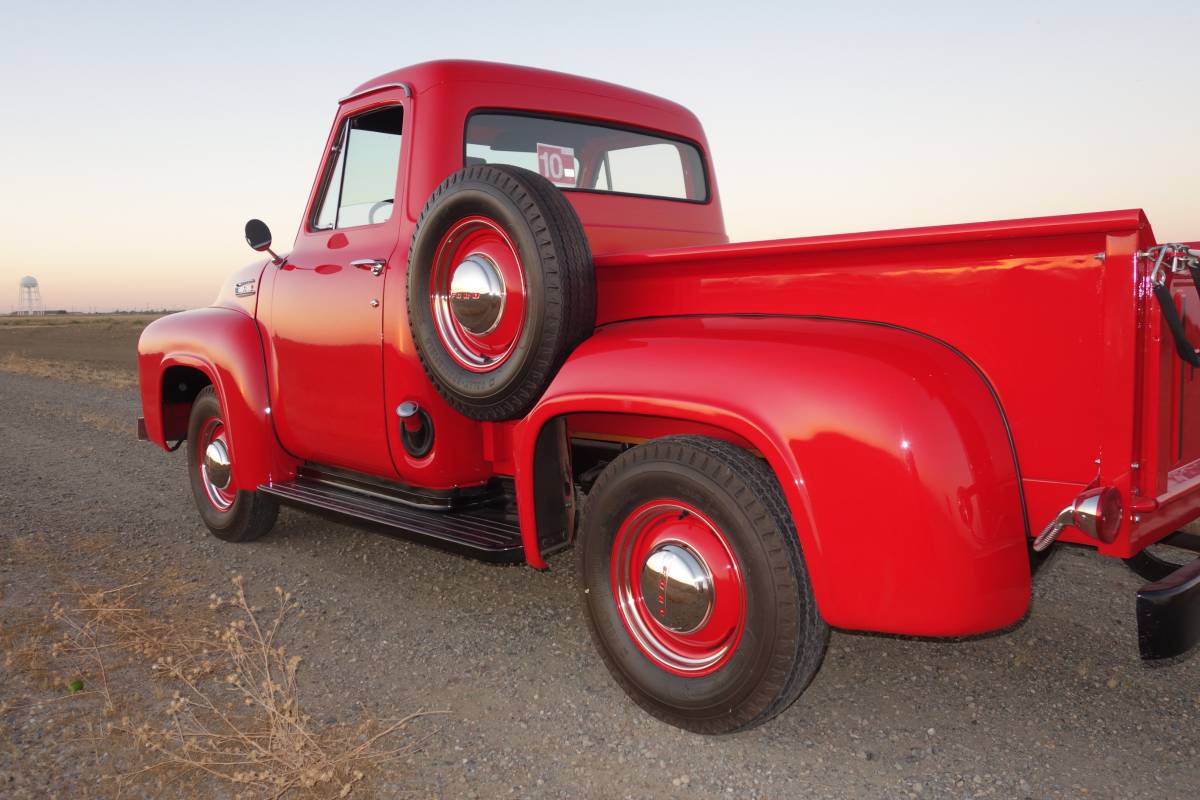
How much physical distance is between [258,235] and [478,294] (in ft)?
5.24

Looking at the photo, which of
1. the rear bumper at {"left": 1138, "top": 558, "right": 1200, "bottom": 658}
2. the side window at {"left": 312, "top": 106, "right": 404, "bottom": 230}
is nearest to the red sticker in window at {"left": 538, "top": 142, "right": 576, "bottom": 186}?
the side window at {"left": 312, "top": 106, "right": 404, "bottom": 230}

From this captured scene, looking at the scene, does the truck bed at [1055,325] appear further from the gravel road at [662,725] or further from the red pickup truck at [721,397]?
the gravel road at [662,725]

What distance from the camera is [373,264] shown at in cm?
370

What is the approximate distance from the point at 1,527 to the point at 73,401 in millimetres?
6710

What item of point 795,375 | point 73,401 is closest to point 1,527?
point 795,375

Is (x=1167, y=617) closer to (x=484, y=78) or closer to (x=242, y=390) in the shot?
(x=484, y=78)

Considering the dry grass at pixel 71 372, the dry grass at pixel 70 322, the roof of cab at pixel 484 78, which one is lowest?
the dry grass at pixel 70 322

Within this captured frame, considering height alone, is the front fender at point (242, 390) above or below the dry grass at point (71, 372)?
above

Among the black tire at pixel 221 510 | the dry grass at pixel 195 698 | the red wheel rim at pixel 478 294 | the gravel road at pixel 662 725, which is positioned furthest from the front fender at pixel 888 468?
the black tire at pixel 221 510

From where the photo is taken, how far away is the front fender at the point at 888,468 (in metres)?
2.15

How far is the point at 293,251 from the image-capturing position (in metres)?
4.40

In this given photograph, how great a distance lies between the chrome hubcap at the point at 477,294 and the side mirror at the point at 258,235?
140 cm

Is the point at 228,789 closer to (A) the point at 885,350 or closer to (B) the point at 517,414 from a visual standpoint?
(B) the point at 517,414

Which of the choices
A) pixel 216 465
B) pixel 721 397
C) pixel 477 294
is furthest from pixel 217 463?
pixel 721 397
